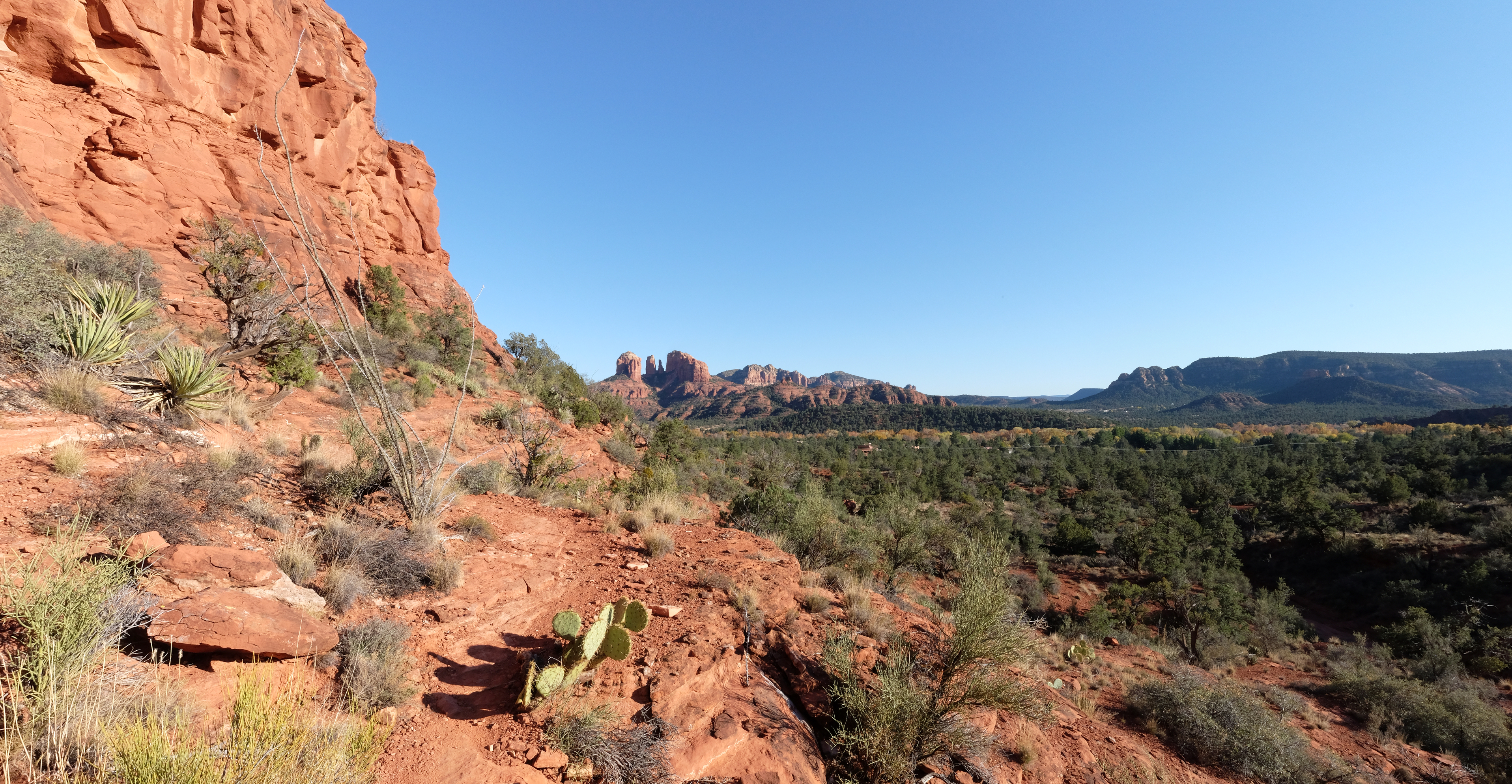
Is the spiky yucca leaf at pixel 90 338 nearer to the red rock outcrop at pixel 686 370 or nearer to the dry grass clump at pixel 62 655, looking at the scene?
the dry grass clump at pixel 62 655

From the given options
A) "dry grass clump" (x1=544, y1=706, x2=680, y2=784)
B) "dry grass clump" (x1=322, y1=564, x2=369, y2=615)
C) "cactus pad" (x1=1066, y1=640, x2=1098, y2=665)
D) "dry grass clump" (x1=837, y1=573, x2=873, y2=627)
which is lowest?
"cactus pad" (x1=1066, y1=640, x2=1098, y2=665)

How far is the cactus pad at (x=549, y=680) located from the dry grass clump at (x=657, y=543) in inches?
99.6

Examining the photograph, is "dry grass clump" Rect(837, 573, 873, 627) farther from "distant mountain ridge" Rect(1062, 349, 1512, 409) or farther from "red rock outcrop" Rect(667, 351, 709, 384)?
"distant mountain ridge" Rect(1062, 349, 1512, 409)

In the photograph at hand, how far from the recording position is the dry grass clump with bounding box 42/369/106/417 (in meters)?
4.47

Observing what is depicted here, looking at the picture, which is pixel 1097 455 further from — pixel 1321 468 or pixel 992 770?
pixel 992 770

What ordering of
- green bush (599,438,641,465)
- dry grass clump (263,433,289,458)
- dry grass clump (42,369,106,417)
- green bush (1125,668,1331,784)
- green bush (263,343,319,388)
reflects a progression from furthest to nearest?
1. green bush (599,438,641,465)
2. green bush (263,343,319,388)
3. dry grass clump (263,433,289,458)
4. green bush (1125,668,1331,784)
5. dry grass clump (42,369,106,417)

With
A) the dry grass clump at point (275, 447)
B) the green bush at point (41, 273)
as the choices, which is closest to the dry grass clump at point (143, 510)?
the dry grass clump at point (275, 447)

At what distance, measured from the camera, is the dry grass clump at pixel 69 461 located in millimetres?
3604

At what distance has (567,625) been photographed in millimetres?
3367

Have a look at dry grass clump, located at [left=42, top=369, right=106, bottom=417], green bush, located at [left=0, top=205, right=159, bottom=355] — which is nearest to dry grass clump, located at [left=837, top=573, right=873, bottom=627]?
dry grass clump, located at [left=42, top=369, right=106, bottom=417]

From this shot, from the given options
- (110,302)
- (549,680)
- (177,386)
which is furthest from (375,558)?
(110,302)

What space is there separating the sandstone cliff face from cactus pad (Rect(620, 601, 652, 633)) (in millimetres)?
13206

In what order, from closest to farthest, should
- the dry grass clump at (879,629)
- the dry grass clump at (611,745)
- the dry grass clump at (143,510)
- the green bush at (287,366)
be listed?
the dry grass clump at (611,745) < the dry grass clump at (143,510) < the dry grass clump at (879,629) < the green bush at (287,366)

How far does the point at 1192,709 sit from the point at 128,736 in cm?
837
